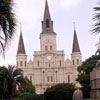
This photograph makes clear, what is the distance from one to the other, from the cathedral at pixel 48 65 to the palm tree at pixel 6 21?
72.8 metres

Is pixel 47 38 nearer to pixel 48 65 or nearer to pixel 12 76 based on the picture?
pixel 48 65

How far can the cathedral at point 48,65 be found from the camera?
81.3 meters

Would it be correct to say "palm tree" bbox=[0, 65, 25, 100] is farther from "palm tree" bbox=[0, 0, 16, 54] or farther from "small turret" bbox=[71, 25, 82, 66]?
"small turret" bbox=[71, 25, 82, 66]

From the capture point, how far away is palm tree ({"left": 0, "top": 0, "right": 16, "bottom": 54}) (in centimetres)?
841

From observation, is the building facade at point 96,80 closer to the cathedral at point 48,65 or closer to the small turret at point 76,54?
the cathedral at point 48,65

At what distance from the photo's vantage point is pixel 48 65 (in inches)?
3258

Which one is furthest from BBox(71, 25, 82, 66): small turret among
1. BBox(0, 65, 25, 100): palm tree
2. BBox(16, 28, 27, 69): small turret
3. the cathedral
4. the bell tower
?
BBox(0, 65, 25, 100): palm tree

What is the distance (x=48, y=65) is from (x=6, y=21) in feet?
244

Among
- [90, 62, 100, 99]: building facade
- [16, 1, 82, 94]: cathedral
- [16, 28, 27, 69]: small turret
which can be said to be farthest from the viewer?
[16, 28, 27, 69]: small turret

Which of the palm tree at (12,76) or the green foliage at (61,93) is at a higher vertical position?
the palm tree at (12,76)

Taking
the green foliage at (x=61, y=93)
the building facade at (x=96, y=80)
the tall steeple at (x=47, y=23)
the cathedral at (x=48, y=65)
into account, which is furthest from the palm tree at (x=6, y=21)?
the tall steeple at (x=47, y=23)

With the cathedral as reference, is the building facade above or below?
below

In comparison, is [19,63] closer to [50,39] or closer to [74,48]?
[50,39]

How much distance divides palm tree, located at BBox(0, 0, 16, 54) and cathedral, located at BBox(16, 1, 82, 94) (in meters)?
72.8
